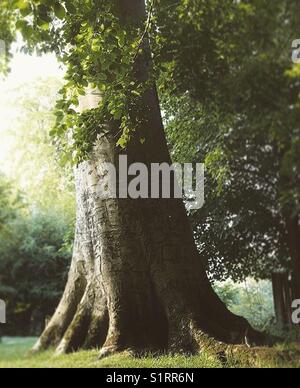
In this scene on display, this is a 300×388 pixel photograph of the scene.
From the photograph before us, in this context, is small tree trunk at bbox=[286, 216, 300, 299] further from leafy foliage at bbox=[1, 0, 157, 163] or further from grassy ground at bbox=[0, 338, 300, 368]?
leafy foliage at bbox=[1, 0, 157, 163]

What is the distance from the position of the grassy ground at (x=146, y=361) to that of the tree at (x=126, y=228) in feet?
0.66

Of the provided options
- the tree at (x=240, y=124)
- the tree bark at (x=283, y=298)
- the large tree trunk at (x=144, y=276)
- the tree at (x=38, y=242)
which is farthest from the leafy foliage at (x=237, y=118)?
the tree at (x=38, y=242)

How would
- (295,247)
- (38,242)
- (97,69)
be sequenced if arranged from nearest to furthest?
(295,247), (97,69), (38,242)

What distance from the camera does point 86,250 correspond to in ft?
19.2

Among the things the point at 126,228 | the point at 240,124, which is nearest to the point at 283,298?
the point at 126,228

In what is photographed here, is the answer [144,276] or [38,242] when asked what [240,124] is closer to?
[144,276]

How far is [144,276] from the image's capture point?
5094mm

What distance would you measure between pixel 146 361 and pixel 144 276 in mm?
923

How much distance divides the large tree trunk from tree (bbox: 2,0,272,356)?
0.01 meters

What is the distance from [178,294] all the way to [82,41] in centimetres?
273

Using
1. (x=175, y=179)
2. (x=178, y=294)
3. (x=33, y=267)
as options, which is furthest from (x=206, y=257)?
(x=33, y=267)

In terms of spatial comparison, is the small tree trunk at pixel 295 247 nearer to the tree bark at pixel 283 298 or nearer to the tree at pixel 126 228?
the tree bark at pixel 283 298

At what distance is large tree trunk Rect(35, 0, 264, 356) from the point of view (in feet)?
15.6
